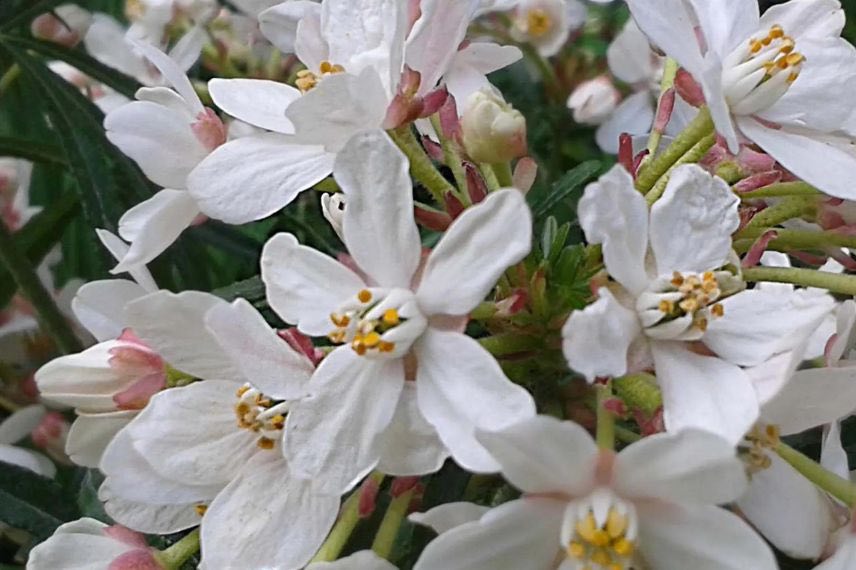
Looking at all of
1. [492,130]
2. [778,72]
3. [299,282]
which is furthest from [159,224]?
[778,72]

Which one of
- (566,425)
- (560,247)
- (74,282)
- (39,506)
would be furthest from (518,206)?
(74,282)

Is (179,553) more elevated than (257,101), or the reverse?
(257,101)

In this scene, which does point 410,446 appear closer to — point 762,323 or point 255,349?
point 255,349

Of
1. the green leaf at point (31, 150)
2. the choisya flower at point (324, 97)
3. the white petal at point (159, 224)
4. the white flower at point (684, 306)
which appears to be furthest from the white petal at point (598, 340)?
the green leaf at point (31, 150)

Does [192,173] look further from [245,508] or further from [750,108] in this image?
[750,108]

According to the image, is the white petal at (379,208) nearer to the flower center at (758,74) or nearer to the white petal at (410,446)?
the white petal at (410,446)

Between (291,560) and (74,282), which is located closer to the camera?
(291,560)
